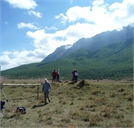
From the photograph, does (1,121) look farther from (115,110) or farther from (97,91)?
(97,91)

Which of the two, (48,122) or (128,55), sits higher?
(128,55)

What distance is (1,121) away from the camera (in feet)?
43.2

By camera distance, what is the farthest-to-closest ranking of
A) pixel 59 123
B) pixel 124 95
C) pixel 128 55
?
pixel 128 55
pixel 124 95
pixel 59 123

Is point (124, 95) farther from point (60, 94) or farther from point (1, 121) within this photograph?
point (1, 121)

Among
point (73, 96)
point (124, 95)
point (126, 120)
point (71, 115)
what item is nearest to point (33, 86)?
point (73, 96)

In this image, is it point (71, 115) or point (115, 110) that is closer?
point (71, 115)

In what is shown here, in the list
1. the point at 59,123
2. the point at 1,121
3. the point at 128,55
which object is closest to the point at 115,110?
the point at 59,123

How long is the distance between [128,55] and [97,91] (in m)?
179

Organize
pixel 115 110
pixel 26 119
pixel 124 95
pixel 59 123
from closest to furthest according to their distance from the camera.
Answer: pixel 59 123 < pixel 26 119 < pixel 115 110 < pixel 124 95

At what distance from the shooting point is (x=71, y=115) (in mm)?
14477

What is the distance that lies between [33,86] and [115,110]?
17.4 m

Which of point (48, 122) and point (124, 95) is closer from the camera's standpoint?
point (48, 122)

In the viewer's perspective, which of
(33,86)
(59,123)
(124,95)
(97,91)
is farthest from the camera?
(33,86)

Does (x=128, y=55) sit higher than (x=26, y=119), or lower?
higher
